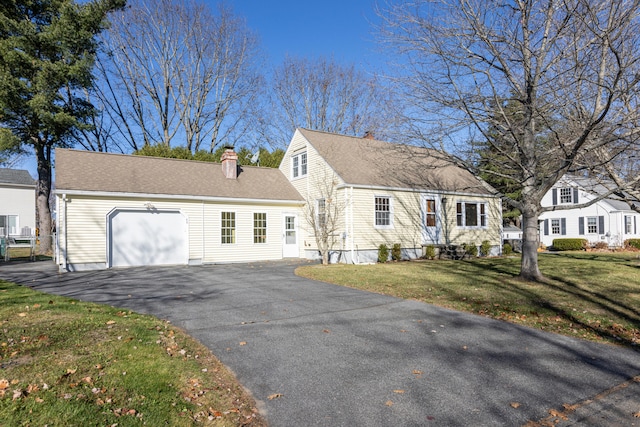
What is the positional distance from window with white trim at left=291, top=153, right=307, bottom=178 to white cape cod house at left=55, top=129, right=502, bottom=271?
71 millimetres

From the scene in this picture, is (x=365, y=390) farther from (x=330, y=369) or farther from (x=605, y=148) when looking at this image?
(x=605, y=148)

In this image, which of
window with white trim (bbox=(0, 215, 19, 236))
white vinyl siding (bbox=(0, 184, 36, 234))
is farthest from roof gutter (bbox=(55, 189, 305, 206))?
window with white trim (bbox=(0, 215, 19, 236))

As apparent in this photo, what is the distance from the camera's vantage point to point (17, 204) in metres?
35.0

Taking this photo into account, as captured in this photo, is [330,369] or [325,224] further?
[325,224]

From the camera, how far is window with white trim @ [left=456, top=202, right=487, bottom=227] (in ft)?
68.7

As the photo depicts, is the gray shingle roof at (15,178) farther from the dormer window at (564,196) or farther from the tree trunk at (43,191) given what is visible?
the dormer window at (564,196)

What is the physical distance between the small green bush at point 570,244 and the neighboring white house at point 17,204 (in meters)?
41.7

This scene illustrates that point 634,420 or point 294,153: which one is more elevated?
point 294,153

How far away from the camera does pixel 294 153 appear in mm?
20750

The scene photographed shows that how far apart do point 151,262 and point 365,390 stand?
13.7 meters

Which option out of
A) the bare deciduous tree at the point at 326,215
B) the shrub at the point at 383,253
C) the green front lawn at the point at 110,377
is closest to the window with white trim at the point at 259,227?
the bare deciduous tree at the point at 326,215

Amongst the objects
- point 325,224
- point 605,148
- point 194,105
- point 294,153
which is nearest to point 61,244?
point 325,224

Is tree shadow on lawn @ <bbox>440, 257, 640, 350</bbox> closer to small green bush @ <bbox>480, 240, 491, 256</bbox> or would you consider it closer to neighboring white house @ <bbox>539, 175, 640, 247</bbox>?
small green bush @ <bbox>480, 240, 491, 256</bbox>

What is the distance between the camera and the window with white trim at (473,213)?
68.7 feet
